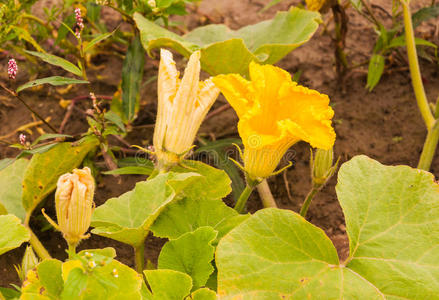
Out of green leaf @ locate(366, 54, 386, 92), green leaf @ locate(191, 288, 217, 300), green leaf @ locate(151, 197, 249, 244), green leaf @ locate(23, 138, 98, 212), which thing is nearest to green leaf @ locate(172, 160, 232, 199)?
green leaf @ locate(151, 197, 249, 244)

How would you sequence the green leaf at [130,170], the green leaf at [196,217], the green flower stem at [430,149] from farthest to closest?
the green flower stem at [430,149] → the green leaf at [130,170] → the green leaf at [196,217]

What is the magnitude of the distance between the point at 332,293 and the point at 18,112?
1813 millimetres

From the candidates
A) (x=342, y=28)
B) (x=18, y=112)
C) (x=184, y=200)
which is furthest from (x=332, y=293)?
(x=18, y=112)

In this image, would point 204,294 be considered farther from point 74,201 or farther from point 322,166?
point 322,166

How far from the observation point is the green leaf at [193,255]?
1369mm

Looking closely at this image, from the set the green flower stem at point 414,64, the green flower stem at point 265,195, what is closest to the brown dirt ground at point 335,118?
the green flower stem at point 265,195

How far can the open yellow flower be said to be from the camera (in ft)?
4.34

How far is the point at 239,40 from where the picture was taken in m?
1.81

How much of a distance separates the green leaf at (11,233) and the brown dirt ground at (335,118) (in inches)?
22.2

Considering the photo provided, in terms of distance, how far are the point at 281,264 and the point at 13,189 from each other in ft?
3.67

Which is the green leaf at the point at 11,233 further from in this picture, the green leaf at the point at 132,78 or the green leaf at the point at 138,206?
the green leaf at the point at 132,78

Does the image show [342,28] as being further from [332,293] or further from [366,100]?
[332,293]

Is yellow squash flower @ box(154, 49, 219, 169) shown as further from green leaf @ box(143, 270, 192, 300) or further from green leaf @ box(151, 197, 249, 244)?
green leaf @ box(143, 270, 192, 300)

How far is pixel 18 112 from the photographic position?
2463 mm
